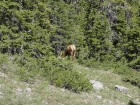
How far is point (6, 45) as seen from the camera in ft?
52.7

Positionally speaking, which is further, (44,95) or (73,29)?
(73,29)

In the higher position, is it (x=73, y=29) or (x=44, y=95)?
(x=73, y=29)

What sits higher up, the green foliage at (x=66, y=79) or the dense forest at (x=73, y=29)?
the dense forest at (x=73, y=29)

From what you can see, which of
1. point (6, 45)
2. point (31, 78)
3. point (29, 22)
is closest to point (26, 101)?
point (31, 78)

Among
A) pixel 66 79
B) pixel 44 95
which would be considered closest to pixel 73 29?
pixel 66 79

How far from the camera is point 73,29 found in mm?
A: 20500

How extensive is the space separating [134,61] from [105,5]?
200 inches

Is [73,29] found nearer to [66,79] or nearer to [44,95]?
[66,79]

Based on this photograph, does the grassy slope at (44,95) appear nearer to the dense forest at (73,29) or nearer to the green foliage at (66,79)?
the green foliage at (66,79)

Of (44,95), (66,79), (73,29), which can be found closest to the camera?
(44,95)

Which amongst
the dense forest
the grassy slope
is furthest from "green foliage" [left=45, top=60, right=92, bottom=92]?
the dense forest

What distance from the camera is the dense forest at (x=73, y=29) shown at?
16562mm

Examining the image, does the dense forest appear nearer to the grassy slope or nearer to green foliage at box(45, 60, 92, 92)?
green foliage at box(45, 60, 92, 92)

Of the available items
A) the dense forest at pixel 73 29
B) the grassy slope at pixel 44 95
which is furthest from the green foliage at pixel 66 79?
the dense forest at pixel 73 29
